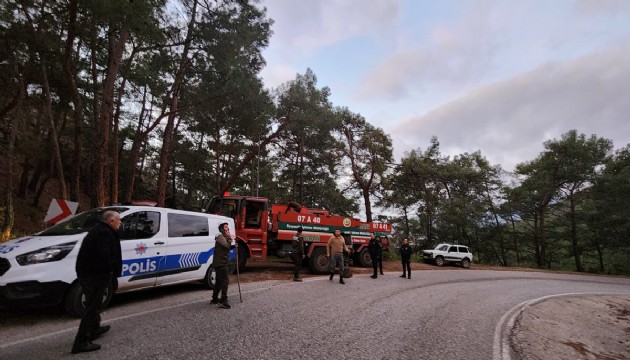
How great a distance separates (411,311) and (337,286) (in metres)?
3.05

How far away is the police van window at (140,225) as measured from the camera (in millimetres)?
6195

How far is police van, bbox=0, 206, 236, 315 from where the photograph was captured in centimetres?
478

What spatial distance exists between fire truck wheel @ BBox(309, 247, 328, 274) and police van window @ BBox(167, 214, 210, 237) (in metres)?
5.44

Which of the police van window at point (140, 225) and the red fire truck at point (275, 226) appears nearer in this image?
the police van window at point (140, 225)

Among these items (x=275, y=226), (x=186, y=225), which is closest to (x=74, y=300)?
(x=186, y=225)

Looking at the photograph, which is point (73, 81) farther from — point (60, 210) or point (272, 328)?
point (272, 328)

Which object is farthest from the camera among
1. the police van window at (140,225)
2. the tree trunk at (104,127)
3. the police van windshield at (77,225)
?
the tree trunk at (104,127)

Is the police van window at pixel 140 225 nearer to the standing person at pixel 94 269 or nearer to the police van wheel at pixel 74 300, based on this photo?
the police van wheel at pixel 74 300

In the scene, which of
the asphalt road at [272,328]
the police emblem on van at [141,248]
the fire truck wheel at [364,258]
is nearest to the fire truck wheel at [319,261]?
the fire truck wheel at [364,258]

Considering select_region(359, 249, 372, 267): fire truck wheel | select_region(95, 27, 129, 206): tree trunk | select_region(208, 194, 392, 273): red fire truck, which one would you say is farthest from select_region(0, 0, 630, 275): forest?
select_region(359, 249, 372, 267): fire truck wheel

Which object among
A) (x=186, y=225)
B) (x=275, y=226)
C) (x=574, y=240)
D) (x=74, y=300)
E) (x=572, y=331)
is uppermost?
(x=574, y=240)

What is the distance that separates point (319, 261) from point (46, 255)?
9.01 meters

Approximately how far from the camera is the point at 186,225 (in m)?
7.56

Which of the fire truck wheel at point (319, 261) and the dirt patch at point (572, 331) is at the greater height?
the fire truck wheel at point (319, 261)
